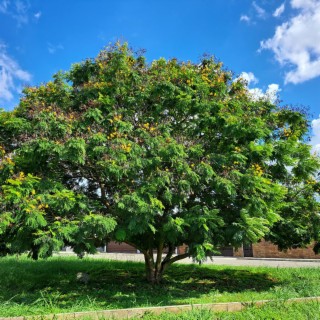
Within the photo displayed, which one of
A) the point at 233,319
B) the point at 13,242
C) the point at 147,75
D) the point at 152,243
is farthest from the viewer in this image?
the point at 152,243

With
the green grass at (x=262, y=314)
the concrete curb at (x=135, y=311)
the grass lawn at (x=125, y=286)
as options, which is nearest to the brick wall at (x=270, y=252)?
the grass lawn at (x=125, y=286)

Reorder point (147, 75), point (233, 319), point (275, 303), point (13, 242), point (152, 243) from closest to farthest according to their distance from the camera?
1. point (233, 319)
2. point (275, 303)
3. point (13, 242)
4. point (147, 75)
5. point (152, 243)

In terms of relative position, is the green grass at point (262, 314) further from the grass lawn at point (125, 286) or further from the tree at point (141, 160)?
the tree at point (141, 160)

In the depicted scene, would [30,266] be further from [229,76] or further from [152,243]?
[229,76]

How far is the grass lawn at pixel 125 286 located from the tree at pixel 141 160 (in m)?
1.16

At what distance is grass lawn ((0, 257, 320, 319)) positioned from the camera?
7730mm

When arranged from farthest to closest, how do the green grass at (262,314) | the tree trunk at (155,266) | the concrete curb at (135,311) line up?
the tree trunk at (155,266) → the green grass at (262,314) → the concrete curb at (135,311)

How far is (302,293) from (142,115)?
17.8 ft

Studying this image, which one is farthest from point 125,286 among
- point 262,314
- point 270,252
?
point 270,252

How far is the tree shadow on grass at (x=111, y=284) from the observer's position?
27.0 ft

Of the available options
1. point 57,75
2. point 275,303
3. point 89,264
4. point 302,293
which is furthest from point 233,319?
point 89,264

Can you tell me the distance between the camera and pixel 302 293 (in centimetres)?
794

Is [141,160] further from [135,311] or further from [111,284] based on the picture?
[111,284]

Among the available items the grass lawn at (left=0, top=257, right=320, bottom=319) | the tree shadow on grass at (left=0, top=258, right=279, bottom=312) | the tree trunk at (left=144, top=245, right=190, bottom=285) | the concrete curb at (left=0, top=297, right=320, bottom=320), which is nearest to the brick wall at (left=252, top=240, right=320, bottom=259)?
the grass lawn at (left=0, top=257, right=320, bottom=319)
